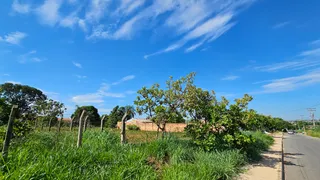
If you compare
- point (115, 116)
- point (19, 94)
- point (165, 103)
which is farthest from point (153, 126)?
point (19, 94)

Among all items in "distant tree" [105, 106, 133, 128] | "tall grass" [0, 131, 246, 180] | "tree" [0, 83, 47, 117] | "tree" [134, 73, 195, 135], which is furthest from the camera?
"tree" [0, 83, 47, 117]

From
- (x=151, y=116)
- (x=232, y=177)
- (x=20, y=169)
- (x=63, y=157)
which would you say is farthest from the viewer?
(x=151, y=116)

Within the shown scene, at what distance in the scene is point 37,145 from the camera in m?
5.18

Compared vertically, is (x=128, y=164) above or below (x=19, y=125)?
below

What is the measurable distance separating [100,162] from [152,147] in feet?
7.97

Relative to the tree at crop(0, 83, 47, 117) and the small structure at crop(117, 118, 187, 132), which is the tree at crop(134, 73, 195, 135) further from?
the tree at crop(0, 83, 47, 117)

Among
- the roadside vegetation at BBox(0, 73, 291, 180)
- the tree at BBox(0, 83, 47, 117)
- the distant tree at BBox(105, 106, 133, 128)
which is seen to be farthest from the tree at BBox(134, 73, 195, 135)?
the tree at BBox(0, 83, 47, 117)

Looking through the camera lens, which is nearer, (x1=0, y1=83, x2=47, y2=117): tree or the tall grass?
the tall grass

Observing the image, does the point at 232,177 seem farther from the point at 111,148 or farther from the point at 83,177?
the point at 83,177

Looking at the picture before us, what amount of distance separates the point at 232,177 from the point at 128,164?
3.24m

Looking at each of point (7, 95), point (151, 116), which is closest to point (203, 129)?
point (151, 116)

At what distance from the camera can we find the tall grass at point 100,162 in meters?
3.92

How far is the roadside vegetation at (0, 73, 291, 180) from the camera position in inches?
170

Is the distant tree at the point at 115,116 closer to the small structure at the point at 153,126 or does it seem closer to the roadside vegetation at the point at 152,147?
the small structure at the point at 153,126
